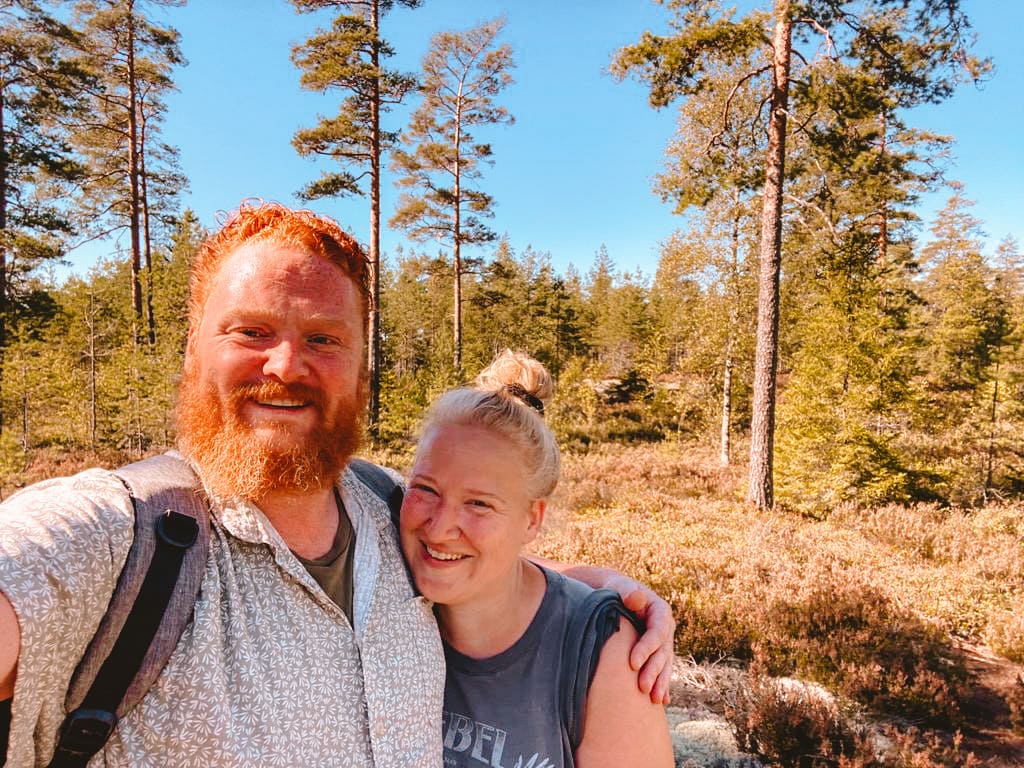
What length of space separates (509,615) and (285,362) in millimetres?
1145

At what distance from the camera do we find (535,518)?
211cm

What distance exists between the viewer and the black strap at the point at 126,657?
1.03 m

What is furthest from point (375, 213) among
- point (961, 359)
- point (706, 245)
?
point (961, 359)

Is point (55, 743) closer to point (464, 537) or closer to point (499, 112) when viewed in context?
point (464, 537)

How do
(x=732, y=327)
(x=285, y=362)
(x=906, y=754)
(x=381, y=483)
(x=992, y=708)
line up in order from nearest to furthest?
(x=285, y=362) < (x=381, y=483) < (x=906, y=754) < (x=992, y=708) < (x=732, y=327)

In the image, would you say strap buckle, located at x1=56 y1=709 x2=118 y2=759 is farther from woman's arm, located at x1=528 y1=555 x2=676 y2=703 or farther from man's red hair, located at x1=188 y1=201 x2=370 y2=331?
woman's arm, located at x1=528 y1=555 x2=676 y2=703

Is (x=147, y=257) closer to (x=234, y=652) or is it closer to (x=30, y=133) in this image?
(x=30, y=133)

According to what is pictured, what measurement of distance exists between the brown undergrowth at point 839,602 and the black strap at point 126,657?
4.68 feet

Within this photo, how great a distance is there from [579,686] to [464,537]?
1.91 ft

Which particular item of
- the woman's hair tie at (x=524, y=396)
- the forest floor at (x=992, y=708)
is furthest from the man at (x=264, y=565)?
the forest floor at (x=992, y=708)

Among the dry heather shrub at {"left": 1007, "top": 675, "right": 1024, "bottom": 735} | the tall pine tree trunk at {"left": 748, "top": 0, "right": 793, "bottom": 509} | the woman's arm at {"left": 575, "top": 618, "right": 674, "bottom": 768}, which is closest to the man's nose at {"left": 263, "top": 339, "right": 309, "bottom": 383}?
the woman's arm at {"left": 575, "top": 618, "right": 674, "bottom": 768}

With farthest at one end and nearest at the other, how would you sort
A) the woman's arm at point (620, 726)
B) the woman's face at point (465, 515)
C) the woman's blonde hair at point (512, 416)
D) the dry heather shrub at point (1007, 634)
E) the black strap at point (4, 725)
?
the dry heather shrub at point (1007, 634)
the woman's blonde hair at point (512, 416)
the woman's face at point (465, 515)
the woman's arm at point (620, 726)
the black strap at point (4, 725)

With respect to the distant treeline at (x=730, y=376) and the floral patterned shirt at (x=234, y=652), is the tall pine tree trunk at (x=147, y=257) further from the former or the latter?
the floral patterned shirt at (x=234, y=652)

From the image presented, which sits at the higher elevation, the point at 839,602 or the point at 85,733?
the point at 85,733
